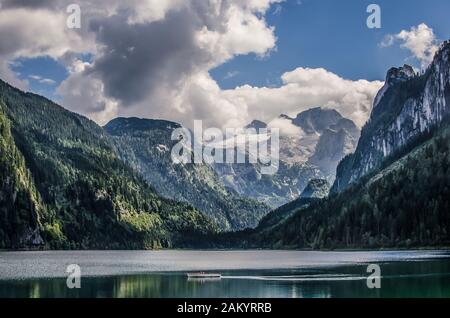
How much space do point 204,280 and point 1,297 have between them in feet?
155

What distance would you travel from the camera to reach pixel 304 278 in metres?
139

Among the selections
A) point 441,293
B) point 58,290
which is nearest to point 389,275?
point 441,293

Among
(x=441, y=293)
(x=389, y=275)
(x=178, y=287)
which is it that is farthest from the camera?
(x=389, y=275)
